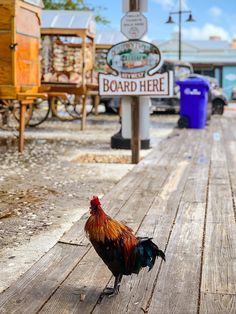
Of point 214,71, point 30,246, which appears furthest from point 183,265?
point 214,71

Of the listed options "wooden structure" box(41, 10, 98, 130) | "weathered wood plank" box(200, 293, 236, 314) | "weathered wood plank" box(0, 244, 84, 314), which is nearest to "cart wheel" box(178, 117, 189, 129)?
"wooden structure" box(41, 10, 98, 130)

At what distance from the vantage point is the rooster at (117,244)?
10.3 feet

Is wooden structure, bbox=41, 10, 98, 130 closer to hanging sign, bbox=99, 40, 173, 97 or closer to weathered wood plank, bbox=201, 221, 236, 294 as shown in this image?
hanging sign, bbox=99, 40, 173, 97

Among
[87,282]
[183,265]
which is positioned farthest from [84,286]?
[183,265]

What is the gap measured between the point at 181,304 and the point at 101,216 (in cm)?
65

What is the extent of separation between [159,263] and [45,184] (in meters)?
3.63

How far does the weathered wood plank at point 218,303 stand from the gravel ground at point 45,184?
4.04ft

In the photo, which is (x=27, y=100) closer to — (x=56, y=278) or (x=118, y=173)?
(x=118, y=173)

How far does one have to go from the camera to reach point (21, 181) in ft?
24.4

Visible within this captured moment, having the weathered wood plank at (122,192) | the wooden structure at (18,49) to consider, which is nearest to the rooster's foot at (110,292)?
the weathered wood plank at (122,192)

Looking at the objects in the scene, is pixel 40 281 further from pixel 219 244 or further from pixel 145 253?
pixel 219 244

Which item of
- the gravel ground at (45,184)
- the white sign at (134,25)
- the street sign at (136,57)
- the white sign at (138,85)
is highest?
the white sign at (134,25)

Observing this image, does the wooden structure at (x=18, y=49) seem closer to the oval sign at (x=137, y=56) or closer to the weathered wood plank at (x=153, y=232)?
the oval sign at (x=137, y=56)

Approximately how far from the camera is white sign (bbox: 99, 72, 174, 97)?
8.87 metres
